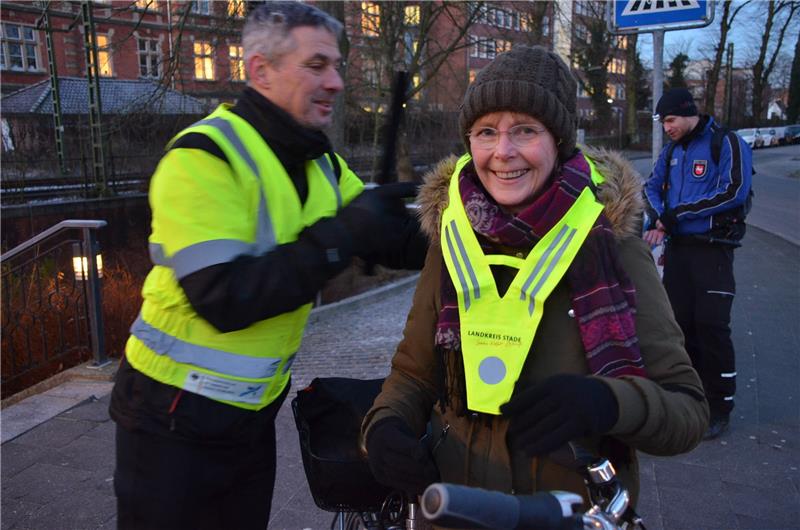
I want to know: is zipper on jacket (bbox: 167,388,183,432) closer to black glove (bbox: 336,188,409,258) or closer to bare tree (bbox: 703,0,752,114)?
black glove (bbox: 336,188,409,258)

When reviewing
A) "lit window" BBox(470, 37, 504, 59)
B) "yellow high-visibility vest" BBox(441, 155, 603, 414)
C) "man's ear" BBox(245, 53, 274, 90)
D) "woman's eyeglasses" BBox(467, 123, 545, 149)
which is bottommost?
"yellow high-visibility vest" BBox(441, 155, 603, 414)

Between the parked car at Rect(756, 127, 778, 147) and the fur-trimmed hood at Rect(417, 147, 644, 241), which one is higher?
the parked car at Rect(756, 127, 778, 147)

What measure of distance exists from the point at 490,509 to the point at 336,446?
1.05m

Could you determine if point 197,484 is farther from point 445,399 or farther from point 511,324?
point 511,324

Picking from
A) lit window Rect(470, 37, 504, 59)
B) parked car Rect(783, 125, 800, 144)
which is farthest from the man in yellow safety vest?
parked car Rect(783, 125, 800, 144)

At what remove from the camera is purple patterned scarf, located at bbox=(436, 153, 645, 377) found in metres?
1.55

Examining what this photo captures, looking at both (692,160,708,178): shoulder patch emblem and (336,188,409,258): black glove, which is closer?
(336,188,409,258): black glove

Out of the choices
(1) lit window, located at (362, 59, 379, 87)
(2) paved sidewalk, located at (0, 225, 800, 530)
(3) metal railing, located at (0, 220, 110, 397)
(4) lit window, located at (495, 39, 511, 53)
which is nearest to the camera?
(2) paved sidewalk, located at (0, 225, 800, 530)

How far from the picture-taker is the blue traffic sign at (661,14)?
13.6 feet

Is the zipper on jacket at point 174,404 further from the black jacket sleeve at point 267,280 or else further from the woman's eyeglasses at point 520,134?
the woman's eyeglasses at point 520,134

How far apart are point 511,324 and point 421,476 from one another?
1.40ft

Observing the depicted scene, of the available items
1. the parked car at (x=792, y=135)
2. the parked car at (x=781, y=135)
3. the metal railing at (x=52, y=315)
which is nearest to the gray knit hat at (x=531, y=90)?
the metal railing at (x=52, y=315)

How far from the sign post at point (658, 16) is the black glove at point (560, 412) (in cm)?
352

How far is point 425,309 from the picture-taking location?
6.14 ft
